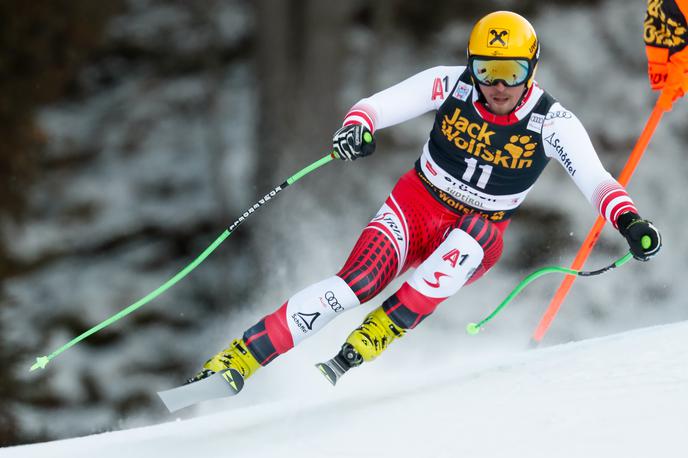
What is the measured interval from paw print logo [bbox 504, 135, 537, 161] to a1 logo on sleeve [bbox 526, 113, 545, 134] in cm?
3

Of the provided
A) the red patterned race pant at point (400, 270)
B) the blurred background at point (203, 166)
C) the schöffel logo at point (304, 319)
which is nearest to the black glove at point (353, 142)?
the red patterned race pant at point (400, 270)

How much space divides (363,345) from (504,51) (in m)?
1.10

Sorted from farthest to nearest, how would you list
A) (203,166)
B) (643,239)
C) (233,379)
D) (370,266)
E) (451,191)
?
(203,166) < (451,191) < (370,266) < (233,379) < (643,239)

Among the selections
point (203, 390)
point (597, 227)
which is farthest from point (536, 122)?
point (203, 390)

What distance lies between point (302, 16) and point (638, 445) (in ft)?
23.5

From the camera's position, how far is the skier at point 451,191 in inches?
113

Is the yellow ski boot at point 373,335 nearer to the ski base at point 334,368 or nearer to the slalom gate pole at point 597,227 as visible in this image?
the ski base at point 334,368

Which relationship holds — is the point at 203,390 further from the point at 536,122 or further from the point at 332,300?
the point at 536,122

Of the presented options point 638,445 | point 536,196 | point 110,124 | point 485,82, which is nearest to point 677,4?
point 485,82

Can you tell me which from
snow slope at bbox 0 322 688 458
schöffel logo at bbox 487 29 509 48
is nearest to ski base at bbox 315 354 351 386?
snow slope at bbox 0 322 688 458

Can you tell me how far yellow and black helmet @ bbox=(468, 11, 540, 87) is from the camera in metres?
2.84

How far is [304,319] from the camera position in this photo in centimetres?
289

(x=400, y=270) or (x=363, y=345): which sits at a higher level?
(x=400, y=270)

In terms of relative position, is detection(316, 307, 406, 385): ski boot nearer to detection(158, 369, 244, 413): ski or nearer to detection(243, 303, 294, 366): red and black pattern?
detection(243, 303, 294, 366): red and black pattern
